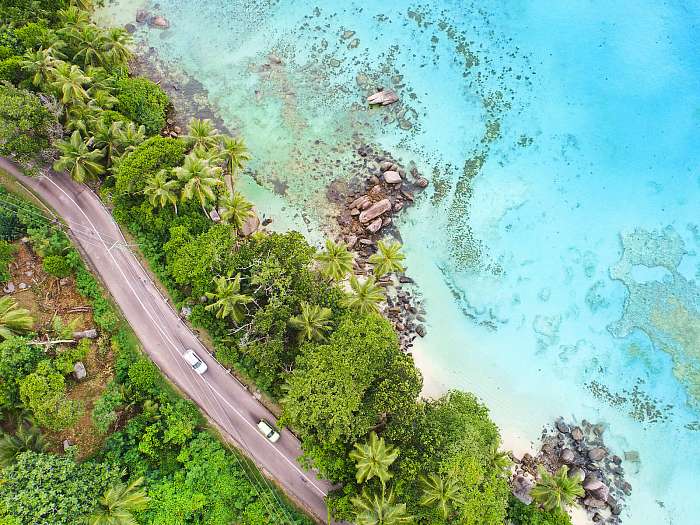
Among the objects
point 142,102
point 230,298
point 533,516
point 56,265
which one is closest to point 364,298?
point 230,298

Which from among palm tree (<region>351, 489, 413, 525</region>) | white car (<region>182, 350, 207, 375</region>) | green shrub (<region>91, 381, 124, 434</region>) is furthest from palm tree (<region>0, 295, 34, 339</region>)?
palm tree (<region>351, 489, 413, 525</region>)

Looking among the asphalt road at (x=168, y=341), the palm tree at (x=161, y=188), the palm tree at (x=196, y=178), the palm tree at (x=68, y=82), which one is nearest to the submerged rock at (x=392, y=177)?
the palm tree at (x=196, y=178)

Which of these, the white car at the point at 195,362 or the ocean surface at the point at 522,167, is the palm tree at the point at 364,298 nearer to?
the ocean surface at the point at 522,167

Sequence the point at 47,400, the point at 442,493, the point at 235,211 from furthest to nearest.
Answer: the point at 235,211
the point at 47,400
the point at 442,493

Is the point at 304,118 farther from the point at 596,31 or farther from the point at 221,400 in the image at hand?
the point at 596,31

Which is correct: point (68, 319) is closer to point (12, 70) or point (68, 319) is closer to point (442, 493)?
point (12, 70)

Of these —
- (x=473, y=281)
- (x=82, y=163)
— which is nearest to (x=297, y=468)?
(x=473, y=281)
